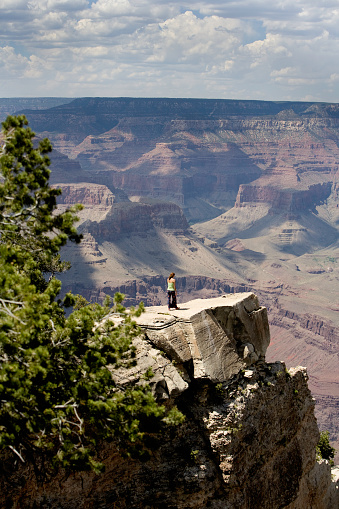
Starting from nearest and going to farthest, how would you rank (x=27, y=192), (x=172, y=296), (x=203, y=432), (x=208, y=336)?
(x=27, y=192) < (x=203, y=432) < (x=208, y=336) < (x=172, y=296)

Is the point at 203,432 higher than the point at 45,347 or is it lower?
lower

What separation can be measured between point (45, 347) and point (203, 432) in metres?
9.04

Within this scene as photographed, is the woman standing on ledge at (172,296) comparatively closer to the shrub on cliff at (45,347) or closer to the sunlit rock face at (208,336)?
the sunlit rock face at (208,336)

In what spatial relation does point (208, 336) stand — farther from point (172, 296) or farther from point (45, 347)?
point (45, 347)

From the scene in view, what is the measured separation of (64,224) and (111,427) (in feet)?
21.0

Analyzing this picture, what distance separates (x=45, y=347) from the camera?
55.3 feet

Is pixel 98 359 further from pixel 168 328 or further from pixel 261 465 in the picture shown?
pixel 261 465

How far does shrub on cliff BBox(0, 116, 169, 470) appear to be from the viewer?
53.7ft

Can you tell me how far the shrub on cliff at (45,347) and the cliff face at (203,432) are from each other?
3010mm

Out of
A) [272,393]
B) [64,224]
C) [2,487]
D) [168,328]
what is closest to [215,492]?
[272,393]

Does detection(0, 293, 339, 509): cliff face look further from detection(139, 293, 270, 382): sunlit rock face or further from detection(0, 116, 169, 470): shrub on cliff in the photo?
detection(0, 116, 169, 470): shrub on cliff

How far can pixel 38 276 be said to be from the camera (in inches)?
818

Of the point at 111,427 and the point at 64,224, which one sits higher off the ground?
the point at 64,224

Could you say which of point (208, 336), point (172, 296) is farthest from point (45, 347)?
point (172, 296)
